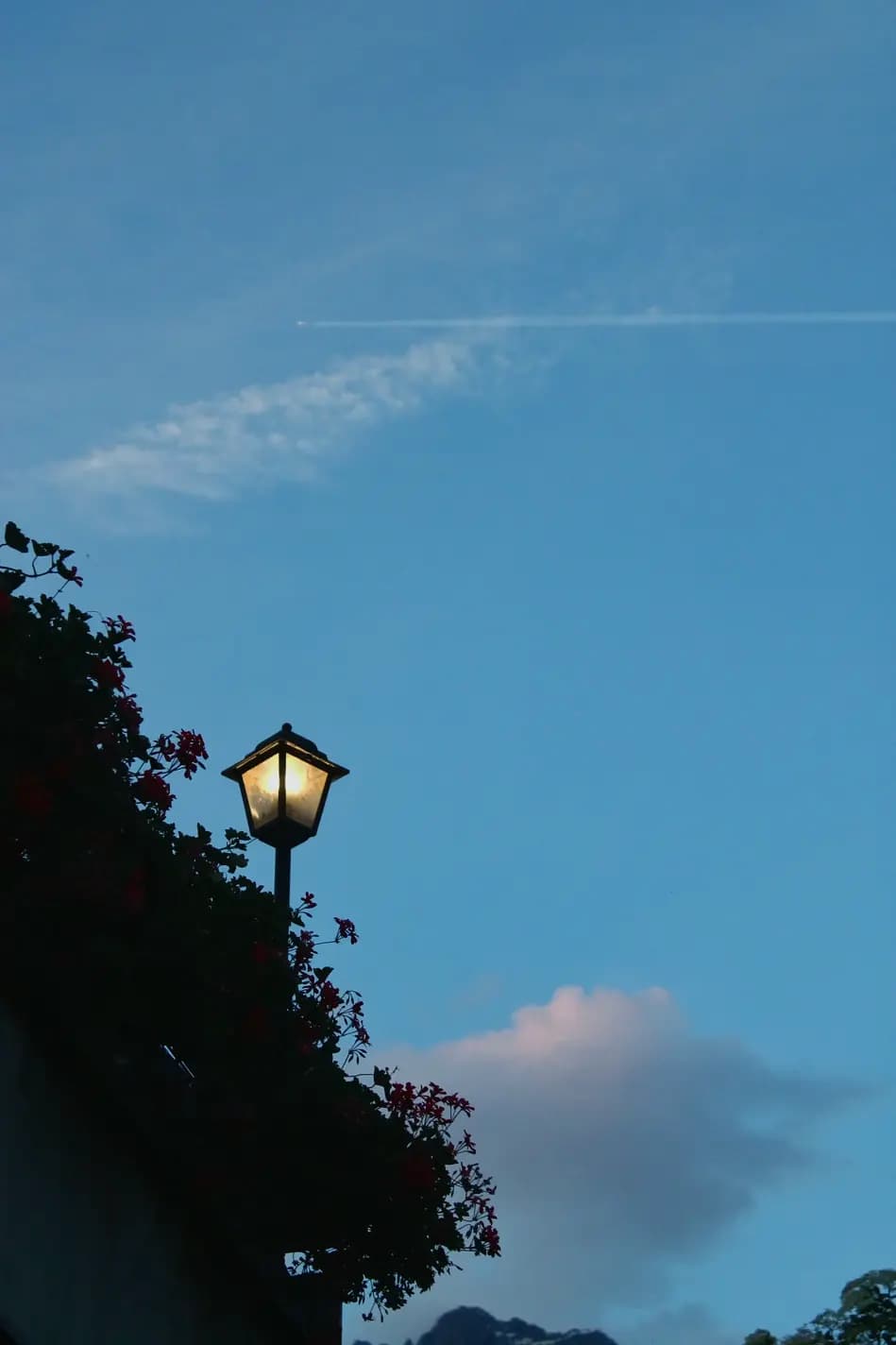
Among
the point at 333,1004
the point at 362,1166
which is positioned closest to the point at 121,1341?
the point at 362,1166

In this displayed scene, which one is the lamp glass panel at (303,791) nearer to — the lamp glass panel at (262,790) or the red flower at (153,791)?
the lamp glass panel at (262,790)

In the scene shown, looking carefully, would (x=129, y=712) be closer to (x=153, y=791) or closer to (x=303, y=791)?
(x=153, y=791)

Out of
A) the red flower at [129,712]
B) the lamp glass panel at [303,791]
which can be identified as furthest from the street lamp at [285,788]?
the red flower at [129,712]

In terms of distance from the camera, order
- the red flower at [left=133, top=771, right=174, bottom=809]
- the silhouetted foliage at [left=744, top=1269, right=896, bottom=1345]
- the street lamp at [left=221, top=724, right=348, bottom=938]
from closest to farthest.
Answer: the red flower at [left=133, top=771, right=174, bottom=809], the street lamp at [left=221, top=724, right=348, bottom=938], the silhouetted foliage at [left=744, top=1269, right=896, bottom=1345]

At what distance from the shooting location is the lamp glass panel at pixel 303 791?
31.9 ft

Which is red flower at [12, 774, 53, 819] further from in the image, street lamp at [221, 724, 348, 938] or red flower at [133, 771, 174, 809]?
street lamp at [221, 724, 348, 938]

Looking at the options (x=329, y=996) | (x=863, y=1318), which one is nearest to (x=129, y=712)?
(x=329, y=996)

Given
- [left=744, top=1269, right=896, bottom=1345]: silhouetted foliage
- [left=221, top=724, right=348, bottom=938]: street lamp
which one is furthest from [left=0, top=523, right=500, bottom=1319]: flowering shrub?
[left=744, top=1269, right=896, bottom=1345]: silhouetted foliage

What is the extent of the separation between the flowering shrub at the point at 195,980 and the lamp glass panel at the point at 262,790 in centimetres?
154

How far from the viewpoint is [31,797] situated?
5.95m

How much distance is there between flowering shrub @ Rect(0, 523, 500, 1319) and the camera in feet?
19.7

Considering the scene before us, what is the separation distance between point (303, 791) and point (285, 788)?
0.44ft

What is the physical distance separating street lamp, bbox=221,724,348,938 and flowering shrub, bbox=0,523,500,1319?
1438mm

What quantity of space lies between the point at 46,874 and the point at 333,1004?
7.54 feet
